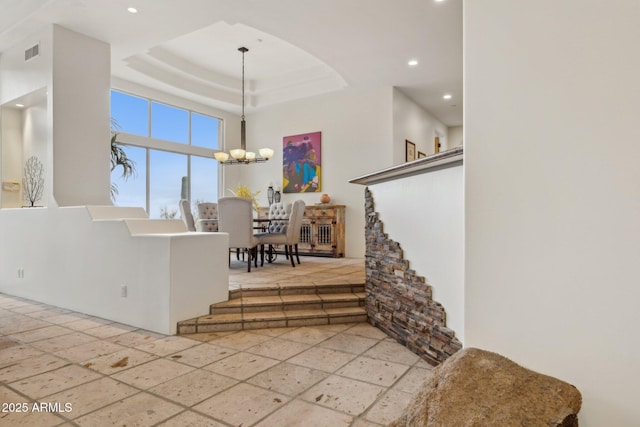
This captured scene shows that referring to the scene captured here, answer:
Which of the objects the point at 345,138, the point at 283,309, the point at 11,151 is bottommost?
the point at 283,309

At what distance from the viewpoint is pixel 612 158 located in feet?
3.59

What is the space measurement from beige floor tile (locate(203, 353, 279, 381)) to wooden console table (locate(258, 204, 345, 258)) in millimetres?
4048

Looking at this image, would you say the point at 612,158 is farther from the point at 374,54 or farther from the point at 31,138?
the point at 31,138

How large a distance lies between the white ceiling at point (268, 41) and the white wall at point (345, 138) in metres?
0.31

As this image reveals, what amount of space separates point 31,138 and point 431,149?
7.18 meters

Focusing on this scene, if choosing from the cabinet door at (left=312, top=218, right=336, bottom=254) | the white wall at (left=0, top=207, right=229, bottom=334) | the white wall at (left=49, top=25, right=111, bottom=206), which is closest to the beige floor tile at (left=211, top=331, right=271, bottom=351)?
the white wall at (left=0, top=207, right=229, bottom=334)

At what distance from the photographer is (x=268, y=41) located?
18.1ft

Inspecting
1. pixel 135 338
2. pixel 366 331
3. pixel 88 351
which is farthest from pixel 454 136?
pixel 88 351

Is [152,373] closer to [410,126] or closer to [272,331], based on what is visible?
[272,331]

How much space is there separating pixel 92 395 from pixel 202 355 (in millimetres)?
795

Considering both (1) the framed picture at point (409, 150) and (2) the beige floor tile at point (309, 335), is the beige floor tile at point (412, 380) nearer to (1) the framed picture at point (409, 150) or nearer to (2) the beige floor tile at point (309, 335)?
(2) the beige floor tile at point (309, 335)

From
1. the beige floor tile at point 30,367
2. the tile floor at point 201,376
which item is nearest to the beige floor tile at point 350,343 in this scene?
the tile floor at point 201,376

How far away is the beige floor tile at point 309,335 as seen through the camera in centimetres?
313

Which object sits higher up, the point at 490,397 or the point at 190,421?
the point at 490,397
